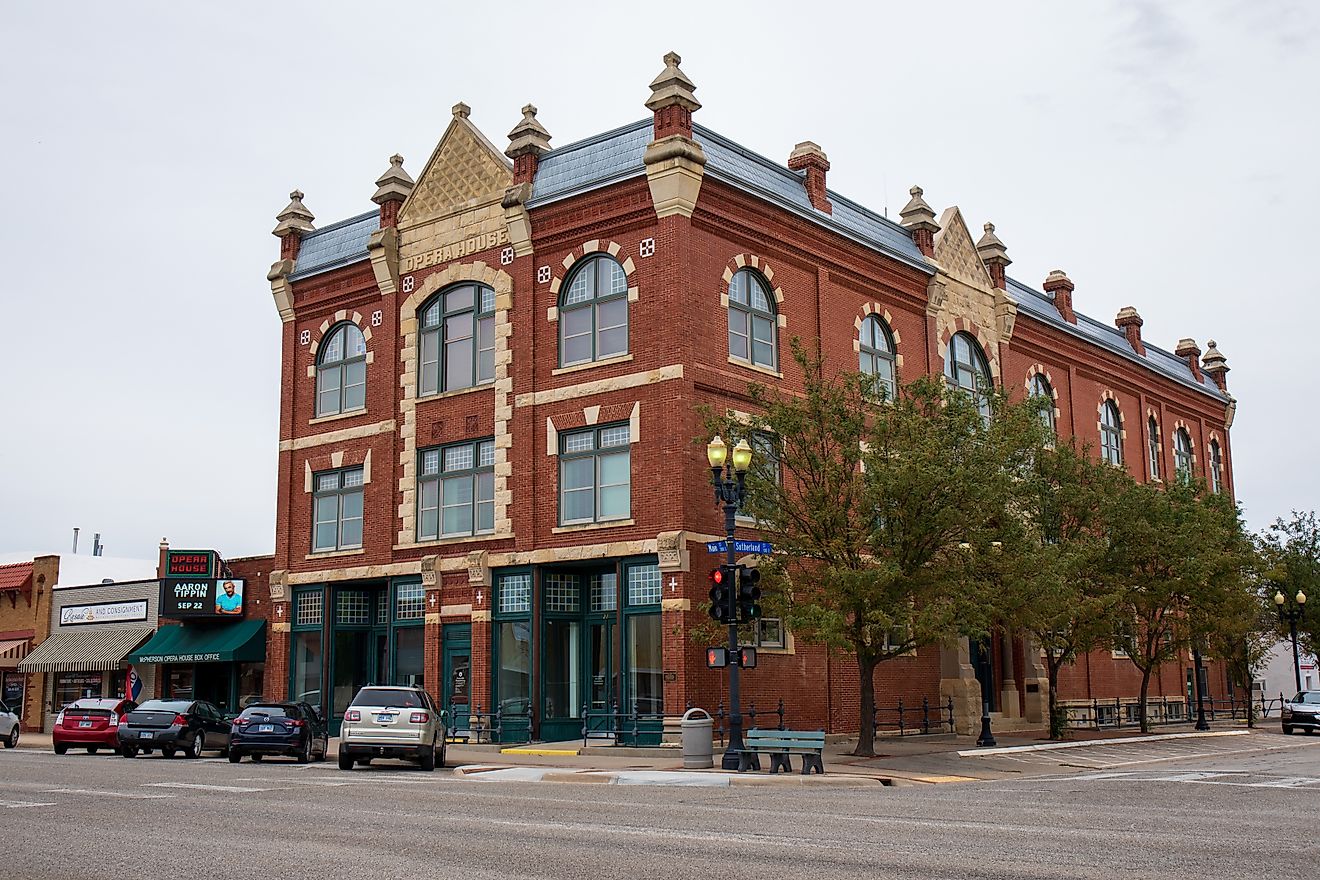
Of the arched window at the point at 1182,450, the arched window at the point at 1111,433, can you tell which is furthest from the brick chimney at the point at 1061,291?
the arched window at the point at 1182,450

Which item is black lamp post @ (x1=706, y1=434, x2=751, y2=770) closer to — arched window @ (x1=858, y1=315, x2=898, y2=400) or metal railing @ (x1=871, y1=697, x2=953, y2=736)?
metal railing @ (x1=871, y1=697, x2=953, y2=736)

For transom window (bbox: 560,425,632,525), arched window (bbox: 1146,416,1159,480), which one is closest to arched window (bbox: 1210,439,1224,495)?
arched window (bbox: 1146,416,1159,480)

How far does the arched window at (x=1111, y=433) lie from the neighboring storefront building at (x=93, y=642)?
31.3 metres

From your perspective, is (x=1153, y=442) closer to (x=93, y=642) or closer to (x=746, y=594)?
(x=746, y=594)

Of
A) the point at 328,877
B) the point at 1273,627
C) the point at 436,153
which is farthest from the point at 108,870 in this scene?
the point at 1273,627

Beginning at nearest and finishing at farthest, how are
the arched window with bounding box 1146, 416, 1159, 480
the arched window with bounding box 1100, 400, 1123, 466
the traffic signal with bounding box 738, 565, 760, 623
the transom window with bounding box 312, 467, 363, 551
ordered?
1. the traffic signal with bounding box 738, 565, 760, 623
2. the transom window with bounding box 312, 467, 363, 551
3. the arched window with bounding box 1100, 400, 1123, 466
4. the arched window with bounding box 1146, 416, 1159, 480

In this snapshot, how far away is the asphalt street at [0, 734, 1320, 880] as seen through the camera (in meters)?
11.0

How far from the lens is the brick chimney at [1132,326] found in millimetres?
50531

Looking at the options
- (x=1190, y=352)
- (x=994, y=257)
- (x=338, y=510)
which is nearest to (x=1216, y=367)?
(x=1190, y=352)

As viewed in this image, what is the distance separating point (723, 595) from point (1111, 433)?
2799 centimetres

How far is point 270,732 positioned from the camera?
92.5ft

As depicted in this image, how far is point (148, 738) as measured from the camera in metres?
29.7

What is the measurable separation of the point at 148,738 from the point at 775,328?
16.8 meters

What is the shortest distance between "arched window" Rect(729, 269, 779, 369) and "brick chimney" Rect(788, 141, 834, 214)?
3.39 meters
